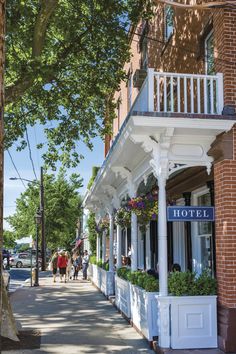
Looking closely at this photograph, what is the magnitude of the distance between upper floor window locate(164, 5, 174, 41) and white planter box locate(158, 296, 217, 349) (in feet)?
24.7

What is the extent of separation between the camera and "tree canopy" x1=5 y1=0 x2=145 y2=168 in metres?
10.8

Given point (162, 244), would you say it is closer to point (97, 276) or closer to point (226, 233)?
point (226, 233)

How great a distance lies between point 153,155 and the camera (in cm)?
846

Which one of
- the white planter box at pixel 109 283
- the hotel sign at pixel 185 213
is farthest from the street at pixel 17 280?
the hotel sign at pixel 185 213

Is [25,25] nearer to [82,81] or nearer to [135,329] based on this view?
[82,81]

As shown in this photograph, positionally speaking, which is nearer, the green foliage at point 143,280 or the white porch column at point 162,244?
the white porch column at point 162,244

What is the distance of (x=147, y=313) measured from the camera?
872cm

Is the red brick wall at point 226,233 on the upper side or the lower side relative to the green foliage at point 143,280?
upper

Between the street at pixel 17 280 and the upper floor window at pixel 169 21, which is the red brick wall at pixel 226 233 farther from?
the street at pixel 17 280

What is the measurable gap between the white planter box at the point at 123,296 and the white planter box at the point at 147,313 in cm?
120

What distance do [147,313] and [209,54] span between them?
5297 mm

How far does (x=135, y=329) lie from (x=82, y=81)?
24.9 feet

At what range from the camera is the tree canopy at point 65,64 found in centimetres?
A: 1076

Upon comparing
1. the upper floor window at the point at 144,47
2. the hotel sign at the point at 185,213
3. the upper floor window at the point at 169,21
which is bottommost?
the hotel sign at the point at 185,213
